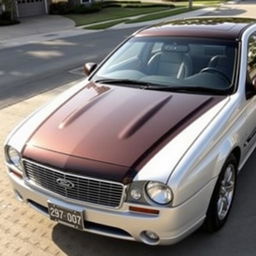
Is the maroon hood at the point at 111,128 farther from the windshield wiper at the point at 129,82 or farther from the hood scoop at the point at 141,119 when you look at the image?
the windshield wiper at the point at 129,82

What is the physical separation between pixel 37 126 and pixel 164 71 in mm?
1583

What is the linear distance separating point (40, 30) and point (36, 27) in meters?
1.47

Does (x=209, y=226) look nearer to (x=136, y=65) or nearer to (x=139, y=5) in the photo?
(x=136, y=65)

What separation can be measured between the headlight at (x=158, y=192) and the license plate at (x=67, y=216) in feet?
2.00

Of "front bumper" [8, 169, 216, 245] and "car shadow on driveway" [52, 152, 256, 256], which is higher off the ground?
"front bumper" [8, 169, 216, 245]

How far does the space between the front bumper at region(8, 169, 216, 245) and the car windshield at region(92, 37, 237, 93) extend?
1349 millimetres

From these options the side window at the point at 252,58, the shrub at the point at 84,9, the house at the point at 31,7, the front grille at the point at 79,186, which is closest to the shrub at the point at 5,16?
the house at the point at 31,7

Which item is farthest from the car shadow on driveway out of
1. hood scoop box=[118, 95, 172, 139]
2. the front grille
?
hood scoop box=[118, 95, 172, 139]

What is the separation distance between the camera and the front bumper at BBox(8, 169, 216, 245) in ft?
11.3

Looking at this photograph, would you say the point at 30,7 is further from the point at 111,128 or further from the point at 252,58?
the point at 111,128

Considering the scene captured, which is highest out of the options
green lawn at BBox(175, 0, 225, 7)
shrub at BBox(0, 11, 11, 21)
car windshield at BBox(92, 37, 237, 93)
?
car windshield at BBox(92, 37, 237, 93)

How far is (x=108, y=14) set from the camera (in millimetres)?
28750

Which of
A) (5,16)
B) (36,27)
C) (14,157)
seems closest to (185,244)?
(14,157)

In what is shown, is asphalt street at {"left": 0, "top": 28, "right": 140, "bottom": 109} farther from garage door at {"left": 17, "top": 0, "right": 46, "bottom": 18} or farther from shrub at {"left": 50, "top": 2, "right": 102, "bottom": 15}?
garage door at {"left": 17, "top": 0, "right": 46, "bottom": 18}
